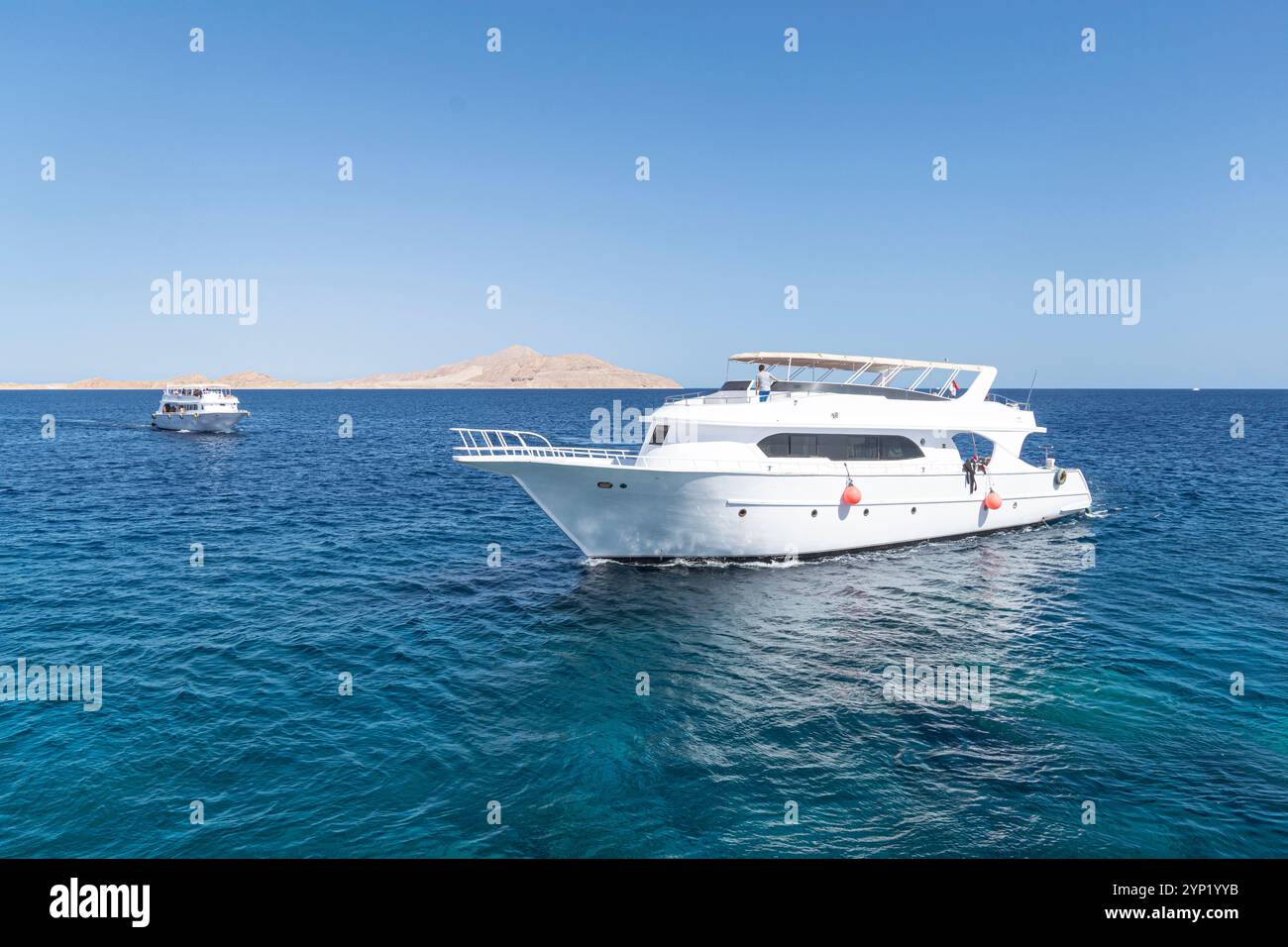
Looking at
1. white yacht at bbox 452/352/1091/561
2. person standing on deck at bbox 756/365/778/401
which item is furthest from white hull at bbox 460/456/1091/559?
person standing on deck at bbox 756/365/778/401

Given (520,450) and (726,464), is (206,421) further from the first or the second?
(726,464)

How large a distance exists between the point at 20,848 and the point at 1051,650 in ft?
60.8

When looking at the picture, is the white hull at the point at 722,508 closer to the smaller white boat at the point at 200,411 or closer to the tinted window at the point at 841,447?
the tinted window at the point at 841,447

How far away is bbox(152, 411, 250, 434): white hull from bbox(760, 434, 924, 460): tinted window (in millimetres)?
63949

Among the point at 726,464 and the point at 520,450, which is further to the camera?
the point at 726,464

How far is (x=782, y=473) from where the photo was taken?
21078 mm

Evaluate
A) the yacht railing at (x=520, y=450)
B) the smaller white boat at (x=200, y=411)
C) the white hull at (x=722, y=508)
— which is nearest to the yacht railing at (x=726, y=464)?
the yacht railing at (x=520, y=450)

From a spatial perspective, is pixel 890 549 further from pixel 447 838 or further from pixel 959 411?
pixel 447 838

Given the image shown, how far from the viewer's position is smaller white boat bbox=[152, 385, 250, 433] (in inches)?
2746

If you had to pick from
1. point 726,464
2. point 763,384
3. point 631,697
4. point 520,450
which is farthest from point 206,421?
point 631,697

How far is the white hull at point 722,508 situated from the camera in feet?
67.3

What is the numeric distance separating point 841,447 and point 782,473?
2.94 metres

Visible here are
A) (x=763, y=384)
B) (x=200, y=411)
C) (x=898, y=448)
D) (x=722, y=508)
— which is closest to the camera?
(x=722, y=508)
